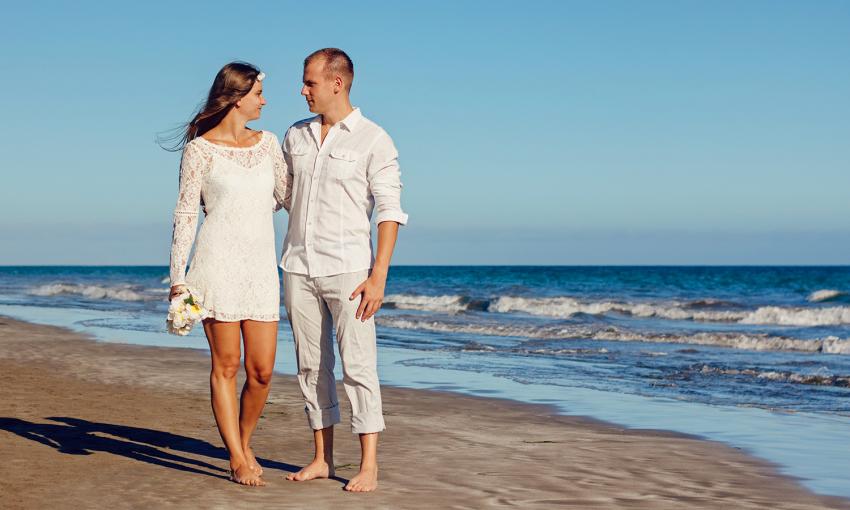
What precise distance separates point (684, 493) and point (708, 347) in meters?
11.6

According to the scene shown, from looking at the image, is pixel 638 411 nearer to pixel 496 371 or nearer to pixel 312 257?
pixel 496 371

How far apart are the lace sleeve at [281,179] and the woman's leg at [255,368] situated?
58cm

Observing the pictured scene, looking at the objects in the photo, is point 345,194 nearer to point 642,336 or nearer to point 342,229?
point 342,229

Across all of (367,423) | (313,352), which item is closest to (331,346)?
(313,352)

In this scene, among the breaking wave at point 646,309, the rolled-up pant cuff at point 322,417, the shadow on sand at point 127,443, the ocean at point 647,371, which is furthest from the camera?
the breaking wave at point 646,309

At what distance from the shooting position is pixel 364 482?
14.9ft

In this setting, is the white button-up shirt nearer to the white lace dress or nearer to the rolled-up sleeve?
the rolled-up sleeve

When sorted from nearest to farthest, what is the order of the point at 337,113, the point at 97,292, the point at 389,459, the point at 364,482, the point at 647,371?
the point at 337,113 → the point at 364,482 → the point at 389,459 → the point at 647,371 → the point at 97,292

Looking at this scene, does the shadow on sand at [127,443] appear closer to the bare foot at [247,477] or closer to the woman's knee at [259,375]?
the bare foot at [247,477]

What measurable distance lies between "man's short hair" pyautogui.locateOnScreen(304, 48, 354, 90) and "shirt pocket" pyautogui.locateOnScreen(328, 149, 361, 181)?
32 cm

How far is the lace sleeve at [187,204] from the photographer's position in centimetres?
445

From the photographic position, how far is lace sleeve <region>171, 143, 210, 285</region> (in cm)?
445

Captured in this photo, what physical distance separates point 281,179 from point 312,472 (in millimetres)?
1430

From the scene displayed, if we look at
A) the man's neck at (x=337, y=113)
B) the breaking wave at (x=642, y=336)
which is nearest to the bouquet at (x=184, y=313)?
the man's neck at (x=337, y=113)
